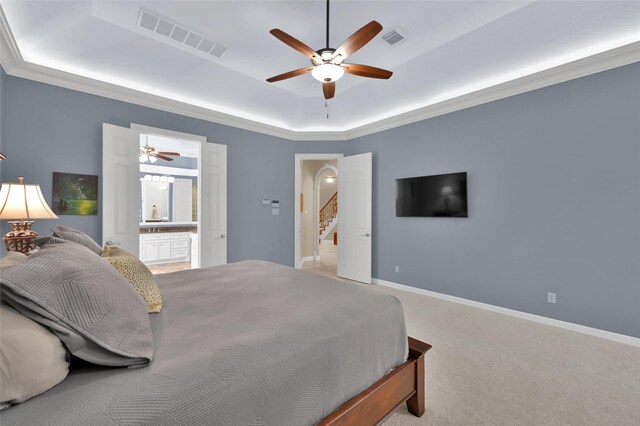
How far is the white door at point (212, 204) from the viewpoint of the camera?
4375 mm

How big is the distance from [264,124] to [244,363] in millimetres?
4581

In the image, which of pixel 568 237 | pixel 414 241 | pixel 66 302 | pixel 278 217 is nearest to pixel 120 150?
pixel 278 217

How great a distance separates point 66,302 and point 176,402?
479mm

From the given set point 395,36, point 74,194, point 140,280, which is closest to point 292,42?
point 395,36

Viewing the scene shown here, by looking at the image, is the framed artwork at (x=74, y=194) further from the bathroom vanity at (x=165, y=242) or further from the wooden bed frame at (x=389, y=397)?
the wooden bed frame at (x=389, y=397)

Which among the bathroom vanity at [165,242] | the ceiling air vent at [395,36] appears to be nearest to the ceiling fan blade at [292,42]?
the ceiling air vent at [395,36]

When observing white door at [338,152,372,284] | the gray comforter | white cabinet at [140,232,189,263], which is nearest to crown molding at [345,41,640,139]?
white door at [338,152,372,284]

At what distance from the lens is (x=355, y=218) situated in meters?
5.31

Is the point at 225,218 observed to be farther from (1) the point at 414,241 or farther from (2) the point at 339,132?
(1) the point at 414,241

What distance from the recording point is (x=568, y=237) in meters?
3.16

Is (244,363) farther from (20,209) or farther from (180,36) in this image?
(180,36)

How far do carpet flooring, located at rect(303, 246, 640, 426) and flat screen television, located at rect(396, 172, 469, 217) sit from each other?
153cm

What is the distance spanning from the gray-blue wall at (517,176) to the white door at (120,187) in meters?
0.19

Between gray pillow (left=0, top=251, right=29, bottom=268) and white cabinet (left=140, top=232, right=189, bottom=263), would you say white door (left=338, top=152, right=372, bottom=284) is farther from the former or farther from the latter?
gray pillow (left=0, top=251, right=29, bottom=268)
